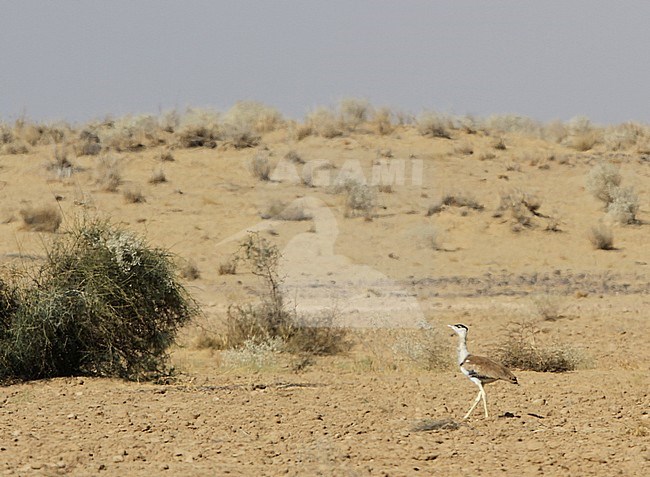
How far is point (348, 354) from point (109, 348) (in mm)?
4598

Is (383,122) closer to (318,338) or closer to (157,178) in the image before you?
(157,178)

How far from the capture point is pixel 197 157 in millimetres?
30047

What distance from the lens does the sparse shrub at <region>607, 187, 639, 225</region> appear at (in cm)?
2527

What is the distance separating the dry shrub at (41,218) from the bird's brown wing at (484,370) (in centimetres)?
1605

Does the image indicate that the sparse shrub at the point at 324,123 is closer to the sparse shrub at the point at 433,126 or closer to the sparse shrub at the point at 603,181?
the sparse shrub at the point at 433,126

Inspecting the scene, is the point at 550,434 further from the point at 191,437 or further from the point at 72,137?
the point at 72,137

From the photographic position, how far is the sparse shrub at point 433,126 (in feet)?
108

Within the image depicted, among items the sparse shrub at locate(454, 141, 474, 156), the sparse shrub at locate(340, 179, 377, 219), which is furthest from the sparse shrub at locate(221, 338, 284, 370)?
the sparse shrub at locate(454, 141, 474, 156)

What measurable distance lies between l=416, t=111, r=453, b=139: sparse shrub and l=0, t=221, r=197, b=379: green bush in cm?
2299

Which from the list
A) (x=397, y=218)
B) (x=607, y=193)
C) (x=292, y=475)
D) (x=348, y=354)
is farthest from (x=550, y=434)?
(x=607, y=193)

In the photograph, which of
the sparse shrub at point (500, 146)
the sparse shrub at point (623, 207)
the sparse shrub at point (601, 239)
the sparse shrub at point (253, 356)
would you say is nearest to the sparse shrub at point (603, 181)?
the sparse shrub at point (623, 207)

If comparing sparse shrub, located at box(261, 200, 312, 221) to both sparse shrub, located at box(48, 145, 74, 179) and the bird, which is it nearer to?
sparse shrub, located at box(48, 145, 74, 179)

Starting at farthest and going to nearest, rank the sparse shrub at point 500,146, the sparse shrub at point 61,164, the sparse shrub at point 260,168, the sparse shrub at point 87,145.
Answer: the sparse shrub at point 500,146 → the sparse shrub at point 87,145 → the sparse shrub at point 260,168 → the sparse shrub at point 61,164

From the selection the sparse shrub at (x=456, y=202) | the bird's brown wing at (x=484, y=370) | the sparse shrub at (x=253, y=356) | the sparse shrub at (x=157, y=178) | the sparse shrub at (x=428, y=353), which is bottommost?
the sparse shrub at (x=253, y=356)
